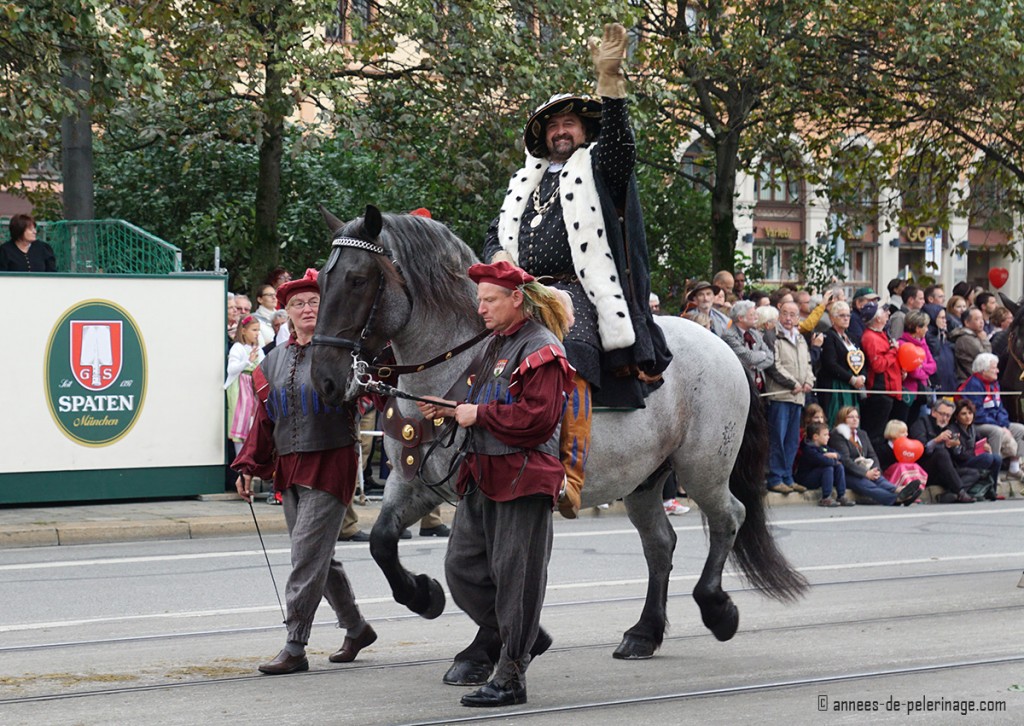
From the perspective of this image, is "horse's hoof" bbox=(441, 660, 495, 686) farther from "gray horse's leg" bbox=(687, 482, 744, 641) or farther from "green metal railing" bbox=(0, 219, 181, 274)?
"green metal railing" bbox=(0, 219, 181, 274)

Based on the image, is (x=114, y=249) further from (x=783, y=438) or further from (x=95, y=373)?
(x=783, y=438)

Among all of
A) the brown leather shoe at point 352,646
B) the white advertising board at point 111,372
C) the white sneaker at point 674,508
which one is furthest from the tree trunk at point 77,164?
the brown leather shoe at point 352,646

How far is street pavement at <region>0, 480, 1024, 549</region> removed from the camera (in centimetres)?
1268

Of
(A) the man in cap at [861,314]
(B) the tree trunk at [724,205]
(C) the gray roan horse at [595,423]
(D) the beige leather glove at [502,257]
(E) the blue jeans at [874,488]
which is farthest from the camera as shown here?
(B) the tree trunk at [724,205]

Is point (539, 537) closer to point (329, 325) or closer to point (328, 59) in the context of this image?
point (329, 325)

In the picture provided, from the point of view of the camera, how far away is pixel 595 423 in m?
7.08

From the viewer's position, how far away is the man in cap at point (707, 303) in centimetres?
1493

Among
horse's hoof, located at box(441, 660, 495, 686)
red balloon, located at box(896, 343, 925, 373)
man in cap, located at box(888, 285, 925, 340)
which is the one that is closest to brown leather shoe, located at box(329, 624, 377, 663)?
horse's hoof, located at box(441, 660, 495, 686)

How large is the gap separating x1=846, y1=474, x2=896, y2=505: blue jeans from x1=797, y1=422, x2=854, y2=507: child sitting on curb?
190mm

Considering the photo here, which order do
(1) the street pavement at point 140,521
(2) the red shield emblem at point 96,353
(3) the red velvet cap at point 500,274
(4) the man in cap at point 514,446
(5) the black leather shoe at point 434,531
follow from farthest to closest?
(2) the red shield emblem at point 96,353 < (5) the black leather shoe at point 434,531 < (1) the street pavement at point 140,521 < (3) the red velvet cap at point 500,274 < (4) the man in cap at point 514,446

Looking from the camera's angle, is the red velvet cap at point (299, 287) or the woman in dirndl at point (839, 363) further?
the woman in dirndl at point (839, 363)

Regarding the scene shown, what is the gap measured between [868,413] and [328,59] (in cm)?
710

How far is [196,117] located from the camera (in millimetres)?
20188

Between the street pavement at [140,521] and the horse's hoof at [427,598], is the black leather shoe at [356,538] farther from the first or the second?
the horse's hoof at [427,598]
